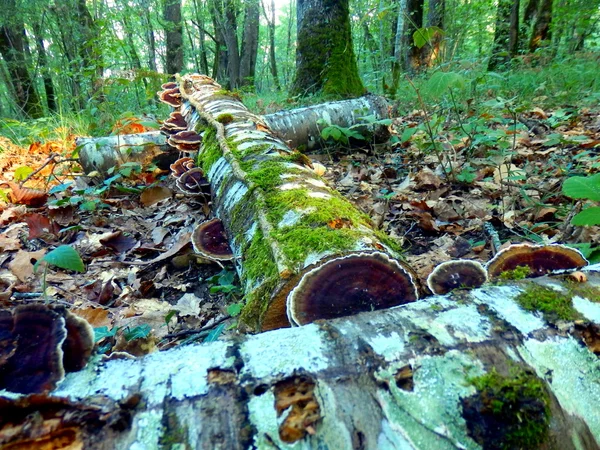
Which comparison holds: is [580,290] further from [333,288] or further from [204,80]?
[204,80]

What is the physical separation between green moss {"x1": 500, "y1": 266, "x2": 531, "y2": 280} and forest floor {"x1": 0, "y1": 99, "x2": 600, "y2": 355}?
920 millimetres

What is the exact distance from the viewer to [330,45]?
785cm

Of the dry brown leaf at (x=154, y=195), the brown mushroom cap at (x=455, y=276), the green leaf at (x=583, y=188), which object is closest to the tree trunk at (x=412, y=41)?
the dry brown leaf at (x=154, y=195)

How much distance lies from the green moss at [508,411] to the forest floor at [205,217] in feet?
4.73

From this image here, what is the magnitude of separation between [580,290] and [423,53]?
12117 mm

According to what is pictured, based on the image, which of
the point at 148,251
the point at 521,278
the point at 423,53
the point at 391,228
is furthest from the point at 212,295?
the point at 423,53

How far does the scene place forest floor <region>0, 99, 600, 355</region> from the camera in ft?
8.87

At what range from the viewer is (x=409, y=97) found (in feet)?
27.3

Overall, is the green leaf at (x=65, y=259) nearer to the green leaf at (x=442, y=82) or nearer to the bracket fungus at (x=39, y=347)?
the bracket fungus at (x=39, y=347)

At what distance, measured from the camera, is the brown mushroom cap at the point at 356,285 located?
4.83 ft

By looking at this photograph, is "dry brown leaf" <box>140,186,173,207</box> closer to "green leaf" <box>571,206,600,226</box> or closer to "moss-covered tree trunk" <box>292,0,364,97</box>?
"moss-covered tree trunk" <box>292,0,364,97</box>

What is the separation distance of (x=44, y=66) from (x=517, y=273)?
16.1 meters

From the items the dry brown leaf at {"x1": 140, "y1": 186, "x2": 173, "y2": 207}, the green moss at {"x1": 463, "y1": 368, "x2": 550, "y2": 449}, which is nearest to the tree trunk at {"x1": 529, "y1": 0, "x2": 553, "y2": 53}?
the dry brown leaf at {"x1": 140, "y1": 186, "x2": 173, "y2": 207}

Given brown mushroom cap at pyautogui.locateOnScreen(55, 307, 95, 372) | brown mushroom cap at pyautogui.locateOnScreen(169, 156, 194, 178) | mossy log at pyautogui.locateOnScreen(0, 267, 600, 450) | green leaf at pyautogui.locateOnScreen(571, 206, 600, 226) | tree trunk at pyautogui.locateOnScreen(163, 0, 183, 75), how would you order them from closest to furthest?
1. mossy log at pyautogui.locateOnScreen(0, 267, 600, 450)
2. brown mushroom cap at pyautogui.locateOnScreen(55, 307, 95, 372)
3. green leaf at pyautogui.locateOnScreen(571, 206, 600, 226)
4. brown mushroom cap at pyautogui.locateOnScreen(169, 156, 194, 178)
5. tree trunk at pyautogui.locateOnScreen(163, 0, 183, 75)
